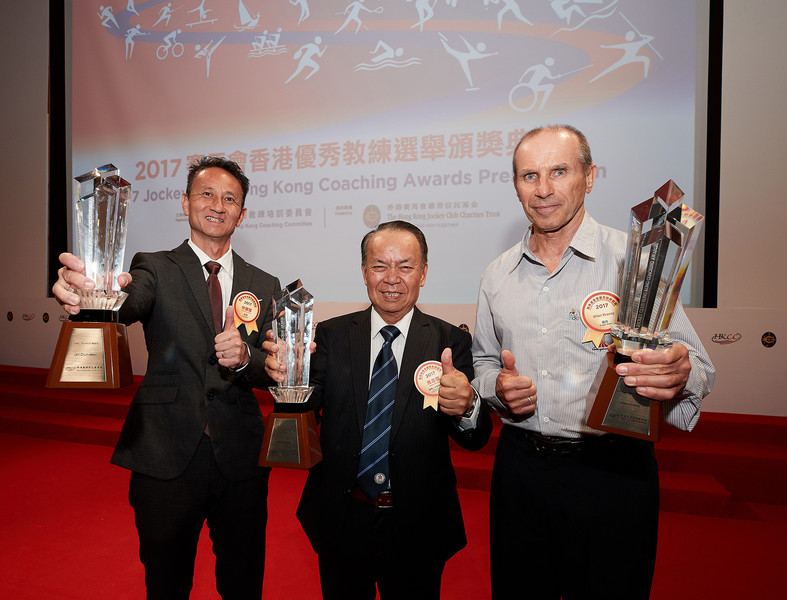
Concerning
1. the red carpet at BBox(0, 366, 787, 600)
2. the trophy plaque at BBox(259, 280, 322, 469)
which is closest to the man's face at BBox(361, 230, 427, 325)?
the trophy plaque at BBox(259, 280, 322, 469)

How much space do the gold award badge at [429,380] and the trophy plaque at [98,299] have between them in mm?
725

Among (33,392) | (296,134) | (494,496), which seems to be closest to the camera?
(494,496)

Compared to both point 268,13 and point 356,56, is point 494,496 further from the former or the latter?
point 268,13

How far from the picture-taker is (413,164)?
13.3 ft

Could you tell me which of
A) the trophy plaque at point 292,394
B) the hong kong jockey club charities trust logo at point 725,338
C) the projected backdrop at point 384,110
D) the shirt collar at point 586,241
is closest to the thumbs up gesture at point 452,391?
the trophy plaque at point 292,394

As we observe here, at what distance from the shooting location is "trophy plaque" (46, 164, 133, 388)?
1155 millimetres

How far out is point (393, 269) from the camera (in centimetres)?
149

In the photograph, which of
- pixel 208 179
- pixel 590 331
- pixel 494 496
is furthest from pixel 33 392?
pixel 590 331

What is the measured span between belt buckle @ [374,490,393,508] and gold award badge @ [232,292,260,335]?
653 millimetres

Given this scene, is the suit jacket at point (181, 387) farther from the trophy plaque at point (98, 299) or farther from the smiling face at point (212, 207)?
the trophy plaque at point (98, 299)

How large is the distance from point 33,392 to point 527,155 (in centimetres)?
567

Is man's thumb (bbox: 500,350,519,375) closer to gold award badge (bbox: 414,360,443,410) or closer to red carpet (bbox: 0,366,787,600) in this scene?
gold award badge (bbox: 414,360,443,410)

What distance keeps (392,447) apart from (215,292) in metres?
0.82

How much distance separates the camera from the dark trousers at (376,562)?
4.55 ft
